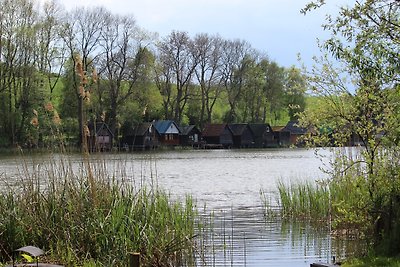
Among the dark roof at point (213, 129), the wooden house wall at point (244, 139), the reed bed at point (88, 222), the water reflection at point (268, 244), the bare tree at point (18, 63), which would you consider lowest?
the water reflection at point (268, 244)

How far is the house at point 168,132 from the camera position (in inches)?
3206

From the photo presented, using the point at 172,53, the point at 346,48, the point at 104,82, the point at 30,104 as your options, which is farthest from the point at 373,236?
the point at 172,53

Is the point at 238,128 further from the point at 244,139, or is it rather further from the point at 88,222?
the point at 88,222

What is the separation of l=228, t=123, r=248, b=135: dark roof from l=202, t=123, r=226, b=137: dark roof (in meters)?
2.17

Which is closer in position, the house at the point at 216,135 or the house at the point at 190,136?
the house at the point at 190,136

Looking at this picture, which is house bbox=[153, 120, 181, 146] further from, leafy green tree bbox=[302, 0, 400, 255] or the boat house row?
leafy green tree bbox=[302, 0, 400, 255]

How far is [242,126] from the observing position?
8825cm

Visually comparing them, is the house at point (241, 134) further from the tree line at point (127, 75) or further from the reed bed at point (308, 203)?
the reed bed at point (308, 203)

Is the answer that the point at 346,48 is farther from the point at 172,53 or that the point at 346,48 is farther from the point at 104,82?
the point at 172,53

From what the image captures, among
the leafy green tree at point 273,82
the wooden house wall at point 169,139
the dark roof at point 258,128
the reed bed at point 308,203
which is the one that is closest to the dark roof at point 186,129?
the wooden house wall at point 169,139

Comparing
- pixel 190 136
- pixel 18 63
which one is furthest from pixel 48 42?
pixel 190 136

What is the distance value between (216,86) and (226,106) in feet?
35.5

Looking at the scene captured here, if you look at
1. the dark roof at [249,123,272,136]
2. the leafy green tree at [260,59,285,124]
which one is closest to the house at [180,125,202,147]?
the dark roof at [249,123,272,136]

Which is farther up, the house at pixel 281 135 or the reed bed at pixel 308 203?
the house at pixel 281 135
